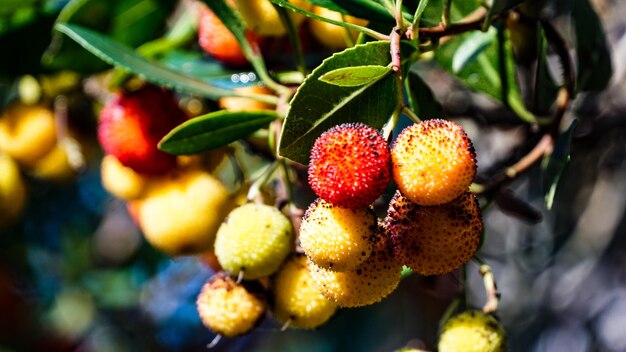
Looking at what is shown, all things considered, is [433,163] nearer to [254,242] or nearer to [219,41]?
[254,242]

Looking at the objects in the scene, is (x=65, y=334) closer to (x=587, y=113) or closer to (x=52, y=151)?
(x=52, y=151)

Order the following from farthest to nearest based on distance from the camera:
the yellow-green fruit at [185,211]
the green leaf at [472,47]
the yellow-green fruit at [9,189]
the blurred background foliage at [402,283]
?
the yellow-green fruit at [9,189] < the blurred background foliage at [402,283] < the yellow-green fruit at [185,211] < the green leaf at [472,47]

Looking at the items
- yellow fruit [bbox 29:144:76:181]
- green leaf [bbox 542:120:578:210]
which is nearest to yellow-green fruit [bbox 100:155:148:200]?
yellow fruit [bbox 29:144:76:181]

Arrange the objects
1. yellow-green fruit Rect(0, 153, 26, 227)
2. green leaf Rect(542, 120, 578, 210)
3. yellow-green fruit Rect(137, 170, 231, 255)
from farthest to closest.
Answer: yellow-green fruit Rect(0, 153, 26, 227), yellow-green fruit Rect(137, 170, 231, 255), green leaf Rect(542, 120, 578, 210)

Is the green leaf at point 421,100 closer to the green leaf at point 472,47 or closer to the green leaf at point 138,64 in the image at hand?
the green leaf at point 472,47

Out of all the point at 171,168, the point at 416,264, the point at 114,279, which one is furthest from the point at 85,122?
the point at 416,264

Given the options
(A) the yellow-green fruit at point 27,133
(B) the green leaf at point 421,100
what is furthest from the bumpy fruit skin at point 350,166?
(A) the yellow-green fruit at point 27,133

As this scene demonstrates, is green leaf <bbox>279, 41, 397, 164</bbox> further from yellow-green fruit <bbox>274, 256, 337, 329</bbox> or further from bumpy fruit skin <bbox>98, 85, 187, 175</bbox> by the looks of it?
bumpy fruit skin <bbox>98, 85, 187, 175</bbox>

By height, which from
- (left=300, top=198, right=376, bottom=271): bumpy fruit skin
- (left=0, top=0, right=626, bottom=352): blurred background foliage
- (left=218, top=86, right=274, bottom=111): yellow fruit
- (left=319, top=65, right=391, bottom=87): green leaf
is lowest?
(left=0, top=0, right=626, bottom=352): blurred background foliage
